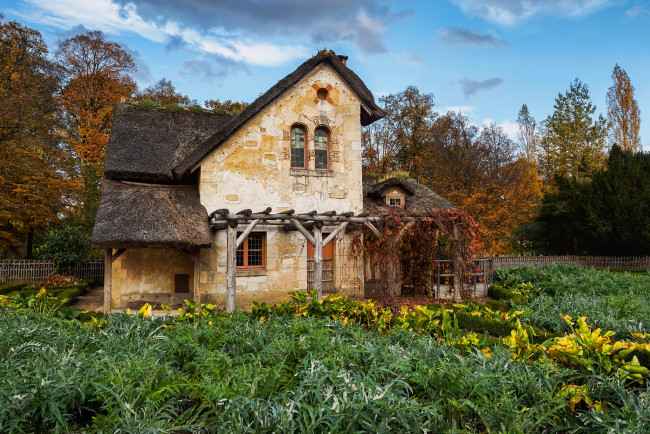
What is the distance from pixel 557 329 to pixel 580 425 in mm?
4728

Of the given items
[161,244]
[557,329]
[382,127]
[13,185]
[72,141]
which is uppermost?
[382,127]

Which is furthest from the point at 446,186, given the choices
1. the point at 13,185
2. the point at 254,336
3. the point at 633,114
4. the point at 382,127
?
the point at 254,336

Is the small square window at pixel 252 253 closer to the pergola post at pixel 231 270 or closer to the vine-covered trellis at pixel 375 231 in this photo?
the vine-covered trellis at pixel 375 231

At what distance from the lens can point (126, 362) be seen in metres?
3.66

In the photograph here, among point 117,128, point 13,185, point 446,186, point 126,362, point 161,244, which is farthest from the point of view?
point 446,186

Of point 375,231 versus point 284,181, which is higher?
point 284,181

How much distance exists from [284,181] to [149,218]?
13.1 ft

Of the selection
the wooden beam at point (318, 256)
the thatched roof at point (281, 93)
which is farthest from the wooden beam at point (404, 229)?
the thatched roof at point (281, 93)

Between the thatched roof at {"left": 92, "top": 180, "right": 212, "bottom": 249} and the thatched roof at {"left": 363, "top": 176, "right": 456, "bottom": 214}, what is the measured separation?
5.61 meters

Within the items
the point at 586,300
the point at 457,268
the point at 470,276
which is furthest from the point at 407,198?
the point at 586,300

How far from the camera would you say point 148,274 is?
12500 millimetres

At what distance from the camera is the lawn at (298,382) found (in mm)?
2914

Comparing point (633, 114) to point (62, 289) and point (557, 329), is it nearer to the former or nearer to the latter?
point (557, 329)

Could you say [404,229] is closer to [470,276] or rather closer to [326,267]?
[326,267]
